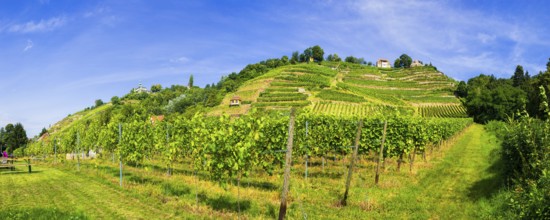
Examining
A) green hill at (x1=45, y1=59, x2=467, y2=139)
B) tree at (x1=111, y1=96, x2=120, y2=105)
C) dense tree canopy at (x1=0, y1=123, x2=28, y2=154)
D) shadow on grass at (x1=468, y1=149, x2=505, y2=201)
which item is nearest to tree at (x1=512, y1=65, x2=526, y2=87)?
green hill at (x1=45, y1=59, x2=467, y2=139)

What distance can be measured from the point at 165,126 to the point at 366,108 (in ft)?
196

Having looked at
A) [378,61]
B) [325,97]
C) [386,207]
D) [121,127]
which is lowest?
[386,207]

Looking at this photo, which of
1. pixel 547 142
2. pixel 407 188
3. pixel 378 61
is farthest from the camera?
pixel 378 61

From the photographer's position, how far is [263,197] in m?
12.6

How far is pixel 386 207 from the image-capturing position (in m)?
11.8

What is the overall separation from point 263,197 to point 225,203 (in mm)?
1478

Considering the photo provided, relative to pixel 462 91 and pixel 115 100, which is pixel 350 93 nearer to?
pixel 462 91

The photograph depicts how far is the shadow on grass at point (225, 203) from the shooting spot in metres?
11.3

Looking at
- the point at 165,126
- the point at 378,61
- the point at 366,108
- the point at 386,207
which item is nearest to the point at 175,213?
the point at 386,207

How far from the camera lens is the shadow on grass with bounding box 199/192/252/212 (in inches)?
445

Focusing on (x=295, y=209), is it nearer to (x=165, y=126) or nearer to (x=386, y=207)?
(x=386, y=207)

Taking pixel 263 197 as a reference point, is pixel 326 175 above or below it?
below

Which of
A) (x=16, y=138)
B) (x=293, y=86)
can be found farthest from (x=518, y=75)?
(x=16, y=138)

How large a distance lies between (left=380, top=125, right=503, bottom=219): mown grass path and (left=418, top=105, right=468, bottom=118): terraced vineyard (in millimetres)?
59321
